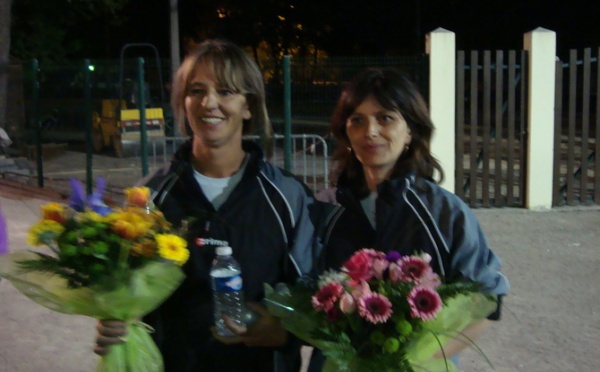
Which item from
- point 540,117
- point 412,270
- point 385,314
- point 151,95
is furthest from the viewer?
point 151,95

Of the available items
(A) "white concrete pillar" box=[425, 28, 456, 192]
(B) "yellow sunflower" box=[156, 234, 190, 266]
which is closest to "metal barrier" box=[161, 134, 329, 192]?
(A) "white concrete pillar" box=[425, 28, 456, 192]

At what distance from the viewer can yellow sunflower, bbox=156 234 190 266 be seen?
7.23 ft

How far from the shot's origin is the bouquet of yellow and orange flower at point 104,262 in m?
2.24

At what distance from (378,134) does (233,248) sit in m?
0.59

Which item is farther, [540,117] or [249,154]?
[540,117]

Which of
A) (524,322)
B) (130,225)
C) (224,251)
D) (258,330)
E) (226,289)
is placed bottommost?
(524,322)

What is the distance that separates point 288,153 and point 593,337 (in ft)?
16.5

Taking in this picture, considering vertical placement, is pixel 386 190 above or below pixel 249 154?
below

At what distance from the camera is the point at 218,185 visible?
271cm

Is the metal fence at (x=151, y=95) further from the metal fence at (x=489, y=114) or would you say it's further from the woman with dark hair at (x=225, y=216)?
the woman with dark hair at (x=225, y=216)

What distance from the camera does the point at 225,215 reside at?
103 inches

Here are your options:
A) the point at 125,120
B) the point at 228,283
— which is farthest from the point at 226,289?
the point at 125,120

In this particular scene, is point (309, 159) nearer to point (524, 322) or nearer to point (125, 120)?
point (125, 120)

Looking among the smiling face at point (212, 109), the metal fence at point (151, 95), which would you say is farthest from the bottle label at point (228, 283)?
the metal fence at point (151, 95)
